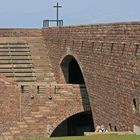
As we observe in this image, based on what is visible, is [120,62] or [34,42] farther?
[34,42]

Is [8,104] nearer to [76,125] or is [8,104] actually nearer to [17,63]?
[76,125]

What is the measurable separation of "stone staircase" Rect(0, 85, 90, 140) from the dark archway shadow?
3529 millimetres

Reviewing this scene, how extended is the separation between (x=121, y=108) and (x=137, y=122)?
144cm

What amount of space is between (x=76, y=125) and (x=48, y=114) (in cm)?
416

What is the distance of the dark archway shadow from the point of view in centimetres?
2492

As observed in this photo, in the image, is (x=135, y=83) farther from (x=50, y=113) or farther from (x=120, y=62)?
(x=50, y=113)

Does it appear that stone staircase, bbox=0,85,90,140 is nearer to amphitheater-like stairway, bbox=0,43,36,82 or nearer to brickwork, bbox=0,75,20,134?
brickwork, bbox=0,75,20,134

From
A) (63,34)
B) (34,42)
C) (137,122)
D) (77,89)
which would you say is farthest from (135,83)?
(34,42)

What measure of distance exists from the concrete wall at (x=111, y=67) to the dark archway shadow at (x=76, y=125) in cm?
429

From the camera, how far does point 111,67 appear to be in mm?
16453

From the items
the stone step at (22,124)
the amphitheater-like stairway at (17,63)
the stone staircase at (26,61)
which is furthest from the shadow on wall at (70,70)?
the stone step at (22,124)

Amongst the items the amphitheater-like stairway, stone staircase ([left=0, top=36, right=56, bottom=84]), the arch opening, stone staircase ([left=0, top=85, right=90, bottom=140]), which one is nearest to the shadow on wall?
the arch opening

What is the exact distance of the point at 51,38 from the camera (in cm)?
2667

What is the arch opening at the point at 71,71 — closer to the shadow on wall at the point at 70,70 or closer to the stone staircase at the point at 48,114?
the shadow on wall at the point at 70,70
